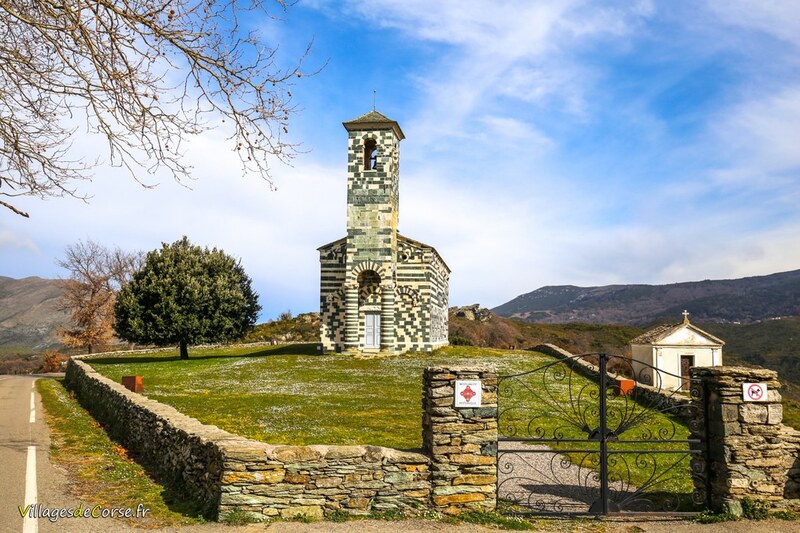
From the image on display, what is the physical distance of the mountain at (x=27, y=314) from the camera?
137 m

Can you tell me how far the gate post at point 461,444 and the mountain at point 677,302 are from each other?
98.0 metres

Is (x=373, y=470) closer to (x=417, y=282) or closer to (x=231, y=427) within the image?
(x=231, y=427)

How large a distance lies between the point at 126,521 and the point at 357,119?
32.9 m

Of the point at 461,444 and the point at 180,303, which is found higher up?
the point at 180,303

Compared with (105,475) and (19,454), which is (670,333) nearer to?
(105,475)

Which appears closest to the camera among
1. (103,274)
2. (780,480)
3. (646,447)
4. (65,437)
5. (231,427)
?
(780,480)

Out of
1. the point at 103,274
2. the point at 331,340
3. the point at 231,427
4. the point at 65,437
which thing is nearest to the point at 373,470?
the point at 231,427

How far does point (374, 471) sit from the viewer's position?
30.7 feet

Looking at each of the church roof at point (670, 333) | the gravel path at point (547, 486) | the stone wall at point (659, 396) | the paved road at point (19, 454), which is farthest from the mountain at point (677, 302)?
the paved road at point (19, 454)

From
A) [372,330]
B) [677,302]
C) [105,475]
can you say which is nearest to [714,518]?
[105,475]

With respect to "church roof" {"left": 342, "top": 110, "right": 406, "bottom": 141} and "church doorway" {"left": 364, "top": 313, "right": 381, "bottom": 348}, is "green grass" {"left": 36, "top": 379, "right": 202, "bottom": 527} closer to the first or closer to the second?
"church doorway" {"left": 364, "top": 313, "right": 381, "bottom": 348}

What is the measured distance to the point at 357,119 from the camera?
39500 millimetres

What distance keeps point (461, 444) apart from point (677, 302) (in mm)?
123070

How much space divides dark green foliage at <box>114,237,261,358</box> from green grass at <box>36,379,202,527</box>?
59.9 feet
